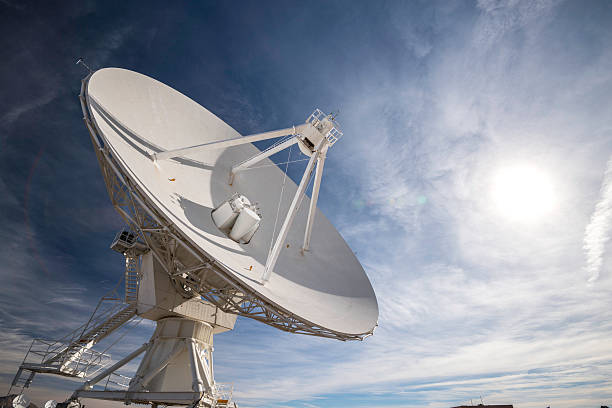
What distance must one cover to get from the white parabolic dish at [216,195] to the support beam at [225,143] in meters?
0.51

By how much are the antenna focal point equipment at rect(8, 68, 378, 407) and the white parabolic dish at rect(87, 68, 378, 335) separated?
6cm

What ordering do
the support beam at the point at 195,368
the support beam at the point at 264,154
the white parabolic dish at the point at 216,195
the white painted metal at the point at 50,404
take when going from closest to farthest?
the white parabolic dish at the point at 216,195
the support beam at the point at 195,368
the white painted metal at the point at 50,404
the support beam at the point at 264,154

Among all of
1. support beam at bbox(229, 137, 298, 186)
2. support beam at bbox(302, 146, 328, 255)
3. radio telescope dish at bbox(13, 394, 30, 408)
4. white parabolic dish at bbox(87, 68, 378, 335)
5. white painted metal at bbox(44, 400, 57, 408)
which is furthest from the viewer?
support beam at bbox(229, 137, 298, 186)

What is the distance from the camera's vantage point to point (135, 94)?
1338 centimetres

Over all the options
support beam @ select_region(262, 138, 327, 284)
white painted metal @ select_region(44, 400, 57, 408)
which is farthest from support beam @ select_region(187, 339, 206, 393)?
white painted metal @ select_region(44, 400, 57, 408)

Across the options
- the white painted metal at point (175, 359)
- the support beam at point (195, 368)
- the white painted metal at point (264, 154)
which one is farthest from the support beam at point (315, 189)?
the support beam at point (195, 368)

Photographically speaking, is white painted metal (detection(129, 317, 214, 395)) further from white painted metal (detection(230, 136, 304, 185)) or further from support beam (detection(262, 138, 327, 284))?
white painted metal (detection(230, 136, 304, 185))

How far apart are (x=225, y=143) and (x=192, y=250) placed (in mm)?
5895

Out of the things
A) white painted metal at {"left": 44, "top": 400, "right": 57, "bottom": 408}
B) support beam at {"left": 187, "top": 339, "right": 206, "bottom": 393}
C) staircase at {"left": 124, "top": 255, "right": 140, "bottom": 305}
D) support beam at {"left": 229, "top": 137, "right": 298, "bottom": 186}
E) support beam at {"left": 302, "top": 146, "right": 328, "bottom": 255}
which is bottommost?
white painted metal at {"left": 44, "top": 400, "right": 57, "bottom": 408}

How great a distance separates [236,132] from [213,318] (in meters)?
9.83

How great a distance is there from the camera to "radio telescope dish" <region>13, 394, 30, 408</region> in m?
13.1

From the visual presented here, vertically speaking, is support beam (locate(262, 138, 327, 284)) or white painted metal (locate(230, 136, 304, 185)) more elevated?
white painted metal (locate(230, 136, 304, 185))

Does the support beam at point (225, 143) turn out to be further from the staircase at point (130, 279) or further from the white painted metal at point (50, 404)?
the white painted metal at point (50, 404)

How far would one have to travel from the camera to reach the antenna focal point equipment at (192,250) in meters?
11.0
